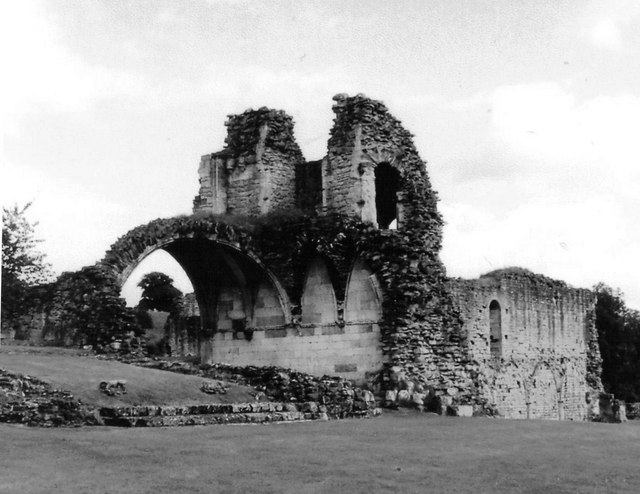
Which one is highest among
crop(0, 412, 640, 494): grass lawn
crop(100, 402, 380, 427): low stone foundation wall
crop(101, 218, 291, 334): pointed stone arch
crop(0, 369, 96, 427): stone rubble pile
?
crop(101, 218, 291, 334): pointed stone arch

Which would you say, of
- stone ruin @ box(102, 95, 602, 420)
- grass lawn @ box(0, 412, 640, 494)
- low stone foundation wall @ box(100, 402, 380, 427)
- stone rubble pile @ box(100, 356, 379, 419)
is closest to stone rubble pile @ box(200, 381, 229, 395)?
low stone foundation wall @ box(100, 402, 380, 427)

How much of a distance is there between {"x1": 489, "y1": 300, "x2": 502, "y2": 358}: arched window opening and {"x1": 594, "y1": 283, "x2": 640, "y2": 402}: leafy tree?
67.5ft

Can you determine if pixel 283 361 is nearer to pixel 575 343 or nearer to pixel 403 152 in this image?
pixel 403 152

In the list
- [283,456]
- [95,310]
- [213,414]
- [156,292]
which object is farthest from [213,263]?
[156,292]

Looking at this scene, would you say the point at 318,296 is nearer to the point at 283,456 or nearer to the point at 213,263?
the point at 213,263

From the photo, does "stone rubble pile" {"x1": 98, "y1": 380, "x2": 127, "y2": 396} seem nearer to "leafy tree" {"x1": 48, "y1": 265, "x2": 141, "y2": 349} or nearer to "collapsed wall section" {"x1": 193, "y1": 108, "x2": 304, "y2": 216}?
"leafy tree" {"x1": 48, "y1": 265, "x2": 141, "y2": 349}

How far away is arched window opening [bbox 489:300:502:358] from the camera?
105 feet

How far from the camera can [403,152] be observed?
27.3m

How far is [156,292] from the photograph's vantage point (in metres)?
56.6

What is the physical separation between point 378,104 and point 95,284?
32.1 feet

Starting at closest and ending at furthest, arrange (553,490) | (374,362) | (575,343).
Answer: (553,490) < (374,362) < (575,343)

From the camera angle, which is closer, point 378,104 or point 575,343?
point 378,104

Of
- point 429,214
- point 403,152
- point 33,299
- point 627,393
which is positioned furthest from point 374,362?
point 627,393

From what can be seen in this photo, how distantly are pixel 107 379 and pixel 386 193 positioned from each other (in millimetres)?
14752
